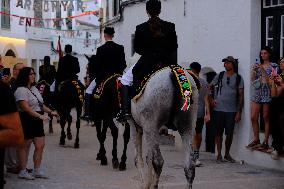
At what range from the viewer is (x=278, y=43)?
11.2m

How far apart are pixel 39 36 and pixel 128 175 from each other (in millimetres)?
34296

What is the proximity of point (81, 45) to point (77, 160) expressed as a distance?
3630cm

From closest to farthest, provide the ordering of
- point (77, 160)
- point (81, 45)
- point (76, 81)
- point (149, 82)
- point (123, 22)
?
point (149, 82)
point (77, 160)
point (76, 81)
point (123, 22)
point (81, 45)

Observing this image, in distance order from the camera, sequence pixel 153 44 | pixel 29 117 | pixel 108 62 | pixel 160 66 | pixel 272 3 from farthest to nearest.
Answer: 1. pixel 272 3
2. pixel 108 62
3. pixel 29 117
4. pixel 153 44
5. pixel 160 66

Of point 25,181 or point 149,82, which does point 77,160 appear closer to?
point 25,181

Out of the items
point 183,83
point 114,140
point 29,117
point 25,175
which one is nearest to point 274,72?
point 114,140

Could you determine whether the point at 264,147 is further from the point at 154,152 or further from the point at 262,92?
the point at 154,152

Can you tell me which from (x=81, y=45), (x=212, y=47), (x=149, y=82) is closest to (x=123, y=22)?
(x=212, y=47)

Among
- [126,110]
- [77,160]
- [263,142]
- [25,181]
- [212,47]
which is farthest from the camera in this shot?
[212,47]

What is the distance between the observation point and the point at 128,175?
32.1 ft

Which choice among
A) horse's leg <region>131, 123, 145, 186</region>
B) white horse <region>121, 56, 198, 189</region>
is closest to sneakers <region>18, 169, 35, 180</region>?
horse's leg <region>131, 123, 145, 186</region>

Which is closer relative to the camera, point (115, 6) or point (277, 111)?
point (277, 111)

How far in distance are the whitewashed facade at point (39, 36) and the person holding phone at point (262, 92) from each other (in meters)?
23.2

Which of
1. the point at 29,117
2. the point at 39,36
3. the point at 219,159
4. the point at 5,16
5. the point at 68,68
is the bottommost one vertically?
the point at 219,159
